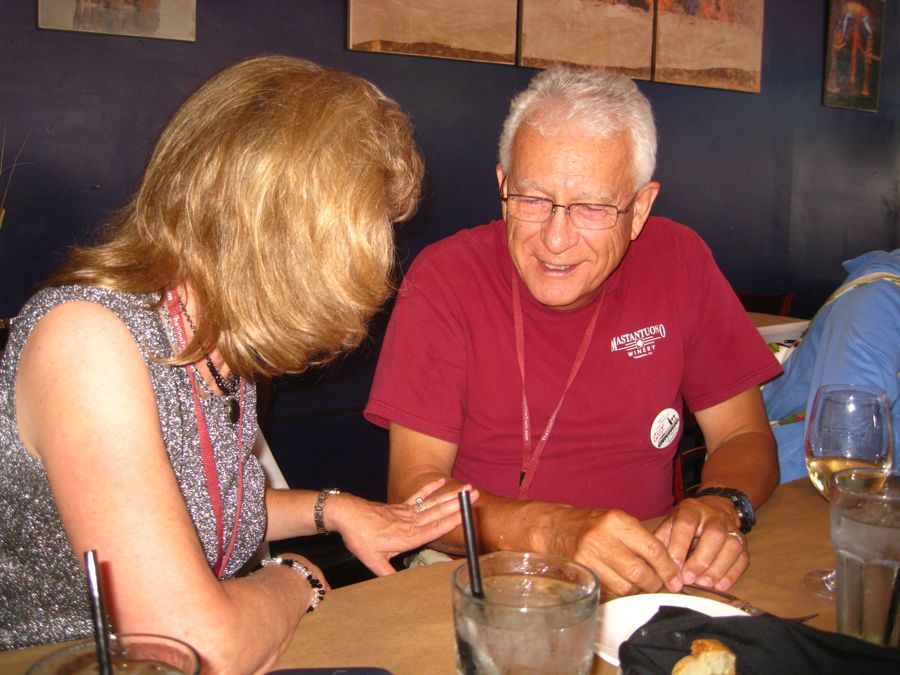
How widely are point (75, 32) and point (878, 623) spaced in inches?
135

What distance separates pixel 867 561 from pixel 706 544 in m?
0.33

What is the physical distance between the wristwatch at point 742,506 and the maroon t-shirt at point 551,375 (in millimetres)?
374

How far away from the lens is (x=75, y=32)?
10.9ft

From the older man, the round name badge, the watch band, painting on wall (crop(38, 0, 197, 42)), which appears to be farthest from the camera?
painting on wall (crop(38, 0, 197, 42))

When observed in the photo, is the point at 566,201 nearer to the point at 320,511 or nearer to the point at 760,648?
the point at 320,511

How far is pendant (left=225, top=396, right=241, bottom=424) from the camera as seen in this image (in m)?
1.41

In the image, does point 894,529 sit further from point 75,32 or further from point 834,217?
point 834,217

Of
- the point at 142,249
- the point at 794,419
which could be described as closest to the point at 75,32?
the point at 142,249

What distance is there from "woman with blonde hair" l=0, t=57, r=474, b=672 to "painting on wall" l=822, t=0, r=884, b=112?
587 centimetres

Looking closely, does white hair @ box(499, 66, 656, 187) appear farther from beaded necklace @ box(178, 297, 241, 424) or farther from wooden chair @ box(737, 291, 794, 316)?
wooden chair @ box(737, 291, 794, 316)

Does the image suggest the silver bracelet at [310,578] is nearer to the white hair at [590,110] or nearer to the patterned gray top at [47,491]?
the patterned gray top at [47,491]

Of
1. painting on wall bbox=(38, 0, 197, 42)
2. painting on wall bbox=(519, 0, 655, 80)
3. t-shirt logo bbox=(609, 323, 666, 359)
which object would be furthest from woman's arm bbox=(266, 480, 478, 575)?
painting on wall bbox=(519, 0, 655, 80)

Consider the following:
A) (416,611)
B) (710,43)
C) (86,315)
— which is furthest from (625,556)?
(710,43)

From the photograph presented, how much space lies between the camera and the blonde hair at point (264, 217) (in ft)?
3.97
